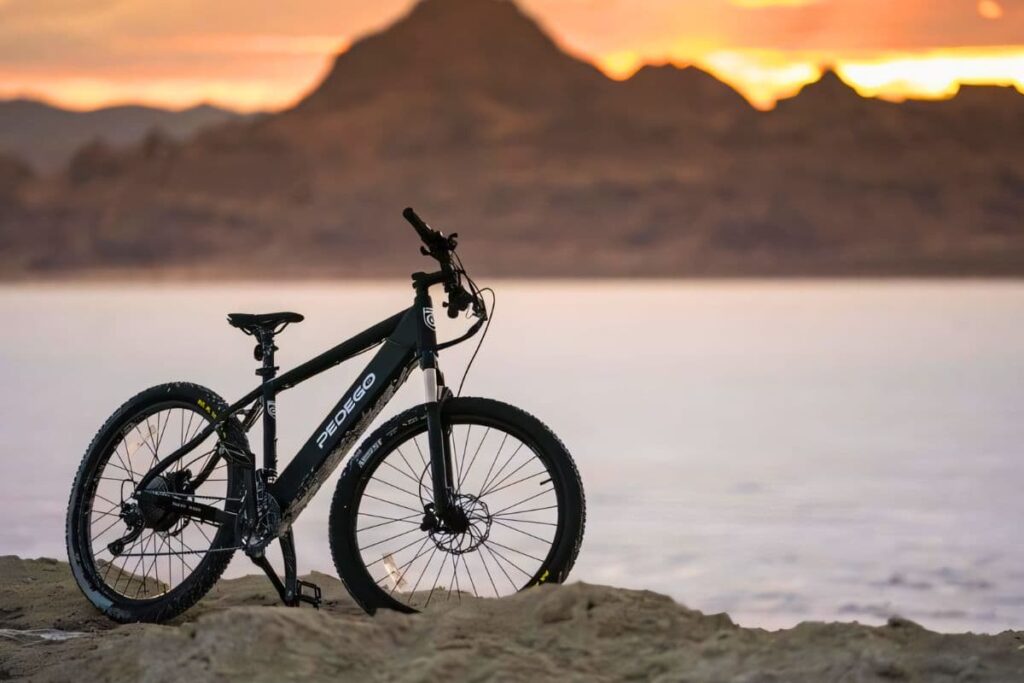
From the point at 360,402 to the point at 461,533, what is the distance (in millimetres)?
600

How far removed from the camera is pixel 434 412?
4980mm

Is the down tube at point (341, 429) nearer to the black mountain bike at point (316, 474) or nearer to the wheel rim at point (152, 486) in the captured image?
the black mountain bike at point (316, 474)

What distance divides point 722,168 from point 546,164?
18.0 metres

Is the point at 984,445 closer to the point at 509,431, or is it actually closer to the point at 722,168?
the point at 509,431

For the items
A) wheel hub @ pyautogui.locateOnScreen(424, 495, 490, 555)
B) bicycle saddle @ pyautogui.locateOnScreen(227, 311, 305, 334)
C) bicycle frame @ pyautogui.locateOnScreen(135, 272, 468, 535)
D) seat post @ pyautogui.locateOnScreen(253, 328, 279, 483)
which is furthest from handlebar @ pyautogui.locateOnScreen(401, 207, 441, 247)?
wheel hub @ pyautogui.locateOnScreen(424, 495, 490, 555)

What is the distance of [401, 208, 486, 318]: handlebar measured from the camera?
504cm

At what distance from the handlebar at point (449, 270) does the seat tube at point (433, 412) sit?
3.2 inches

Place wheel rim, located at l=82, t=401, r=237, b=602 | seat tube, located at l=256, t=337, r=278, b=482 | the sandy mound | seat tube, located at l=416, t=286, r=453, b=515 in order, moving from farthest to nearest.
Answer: wheel rim, located at l=82, t=401, r=237, b=602 < seat tube, located at l=256, t=337, r=278, b=482 < seat tube, located at l=416, t=286, r=453, b=515 < the sandy mound

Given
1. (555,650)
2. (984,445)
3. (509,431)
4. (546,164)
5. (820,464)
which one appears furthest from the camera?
(546,164)

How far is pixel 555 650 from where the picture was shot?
14.1 ft

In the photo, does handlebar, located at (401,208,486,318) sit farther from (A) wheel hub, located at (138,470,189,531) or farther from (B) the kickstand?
(A) wheel hub, located at (138,470,189,531)

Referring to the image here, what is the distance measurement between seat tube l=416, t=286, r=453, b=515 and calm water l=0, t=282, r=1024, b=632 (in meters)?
3.50

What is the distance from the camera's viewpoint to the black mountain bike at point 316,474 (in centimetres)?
492

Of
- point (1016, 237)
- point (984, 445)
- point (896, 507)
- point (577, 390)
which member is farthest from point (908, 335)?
point (1016, 237)
